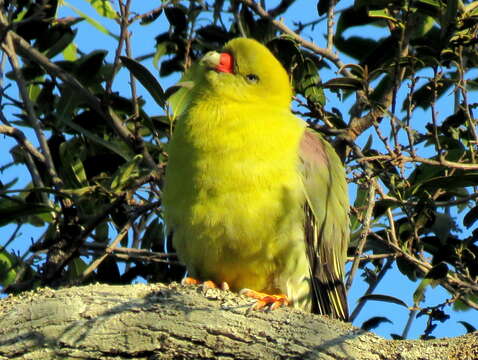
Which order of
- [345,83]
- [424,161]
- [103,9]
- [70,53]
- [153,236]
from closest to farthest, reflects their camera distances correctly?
[424,161], [345,83], [153,236], [103,9], [70,53]

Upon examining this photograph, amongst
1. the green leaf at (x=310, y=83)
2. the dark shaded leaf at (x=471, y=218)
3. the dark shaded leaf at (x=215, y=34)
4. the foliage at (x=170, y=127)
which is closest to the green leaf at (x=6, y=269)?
the foliage at (x=170, y=127)

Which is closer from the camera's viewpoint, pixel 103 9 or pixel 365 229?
pixel 365 229

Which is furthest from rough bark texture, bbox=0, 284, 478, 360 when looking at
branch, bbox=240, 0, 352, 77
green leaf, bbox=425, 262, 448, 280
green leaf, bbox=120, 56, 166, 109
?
branch, bbox=240, 0, 352, 77

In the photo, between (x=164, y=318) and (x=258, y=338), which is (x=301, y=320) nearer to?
(x=258, y=338)

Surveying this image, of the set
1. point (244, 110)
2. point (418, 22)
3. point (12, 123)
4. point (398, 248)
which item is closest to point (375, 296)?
point (398, 248)

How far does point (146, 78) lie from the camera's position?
15.8ft

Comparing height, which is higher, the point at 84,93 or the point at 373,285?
the point at 84,93

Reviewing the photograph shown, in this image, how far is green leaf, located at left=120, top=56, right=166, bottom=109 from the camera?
15.6 ft

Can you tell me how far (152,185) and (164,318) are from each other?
63.7 inches

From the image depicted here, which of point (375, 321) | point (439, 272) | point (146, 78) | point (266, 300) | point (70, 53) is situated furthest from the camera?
point (70, 53)

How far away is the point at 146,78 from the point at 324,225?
4.09 ft

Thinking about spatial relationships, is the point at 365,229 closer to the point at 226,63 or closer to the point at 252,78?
the point at 252,78

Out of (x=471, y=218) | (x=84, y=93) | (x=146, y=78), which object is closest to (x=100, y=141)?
(x=84, y=93)

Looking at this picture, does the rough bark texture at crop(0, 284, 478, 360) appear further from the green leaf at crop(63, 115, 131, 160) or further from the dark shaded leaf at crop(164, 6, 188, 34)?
the dark shaded leaf at crop(164, 6, 188, 34)
